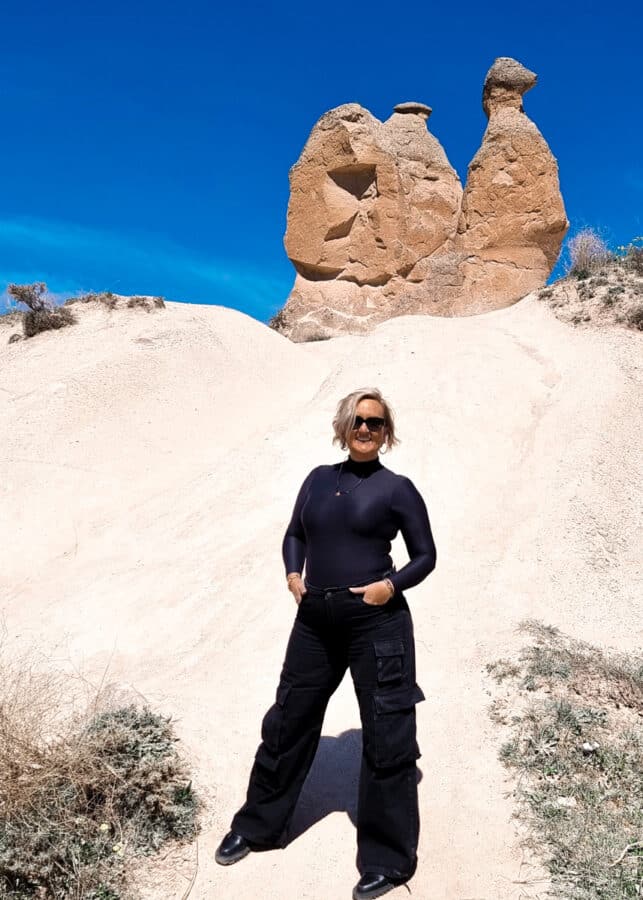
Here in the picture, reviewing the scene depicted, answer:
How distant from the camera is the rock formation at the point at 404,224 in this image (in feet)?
54.4

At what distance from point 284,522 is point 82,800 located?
380cm

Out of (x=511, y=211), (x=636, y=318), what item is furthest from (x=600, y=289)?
(x=511, y=211)

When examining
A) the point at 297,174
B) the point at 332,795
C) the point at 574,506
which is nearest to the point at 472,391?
the point at 574,506

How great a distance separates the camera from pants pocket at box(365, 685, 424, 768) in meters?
2.82

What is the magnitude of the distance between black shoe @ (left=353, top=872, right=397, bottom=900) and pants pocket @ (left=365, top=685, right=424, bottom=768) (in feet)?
1.55

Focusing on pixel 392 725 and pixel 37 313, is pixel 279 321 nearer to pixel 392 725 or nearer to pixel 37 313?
pixel 37 313

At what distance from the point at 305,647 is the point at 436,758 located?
1.37 meters

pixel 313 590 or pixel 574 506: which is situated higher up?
pixel 574 506

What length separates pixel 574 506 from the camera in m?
6.79

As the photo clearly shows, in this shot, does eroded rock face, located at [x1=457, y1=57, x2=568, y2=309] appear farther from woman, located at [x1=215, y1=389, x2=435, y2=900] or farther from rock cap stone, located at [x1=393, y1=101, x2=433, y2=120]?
woman, located at [x1=215, y1=389, x2=435, y2=900]

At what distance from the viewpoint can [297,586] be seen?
2916 mm

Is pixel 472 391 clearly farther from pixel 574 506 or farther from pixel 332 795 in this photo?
pixel 332 795

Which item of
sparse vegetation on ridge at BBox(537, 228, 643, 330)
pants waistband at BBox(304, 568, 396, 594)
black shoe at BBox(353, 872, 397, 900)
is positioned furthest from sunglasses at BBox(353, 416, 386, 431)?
sparse vegetation on ridge at BBox(537, 228, 643, 330)

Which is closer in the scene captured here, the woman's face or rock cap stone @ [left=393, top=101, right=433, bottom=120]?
the woman's face
